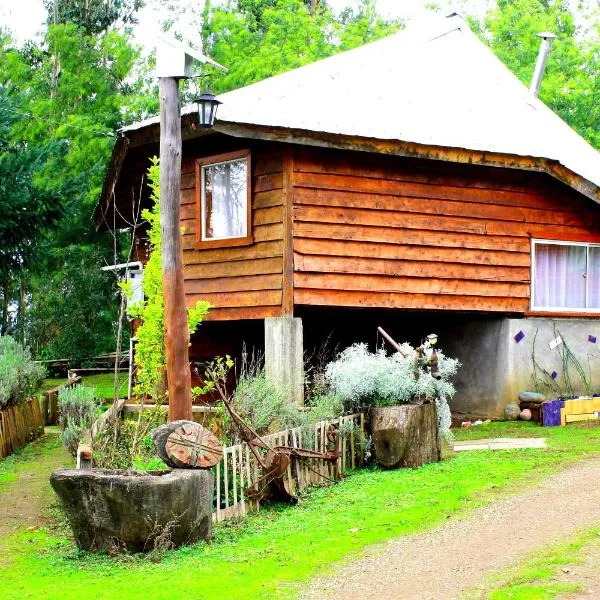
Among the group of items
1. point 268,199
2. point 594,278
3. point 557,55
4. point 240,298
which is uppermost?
point 557,55

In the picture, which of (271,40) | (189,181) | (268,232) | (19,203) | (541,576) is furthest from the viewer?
(271,40)

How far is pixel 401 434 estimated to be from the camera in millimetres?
12133

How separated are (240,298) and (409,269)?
278cm

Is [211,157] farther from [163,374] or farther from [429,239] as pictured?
[163,374]

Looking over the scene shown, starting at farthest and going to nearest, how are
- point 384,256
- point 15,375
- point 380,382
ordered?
1. point 15,375
2. point 384,256
3. point 380,382

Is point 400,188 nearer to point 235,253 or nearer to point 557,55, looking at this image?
point 235,253

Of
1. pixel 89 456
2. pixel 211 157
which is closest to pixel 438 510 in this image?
pixel 89 456

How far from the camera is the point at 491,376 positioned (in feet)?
57.1

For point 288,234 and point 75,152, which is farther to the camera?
point 75,152

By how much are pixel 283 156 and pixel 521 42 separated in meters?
22.7

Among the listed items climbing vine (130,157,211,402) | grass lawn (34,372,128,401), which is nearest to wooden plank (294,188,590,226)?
climbing vine (130,157,211,402)

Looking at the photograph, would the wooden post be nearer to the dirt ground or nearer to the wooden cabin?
the dirt ground

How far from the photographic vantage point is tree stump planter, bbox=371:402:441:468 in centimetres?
1212

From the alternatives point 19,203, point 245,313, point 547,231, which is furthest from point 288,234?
point 19,203
